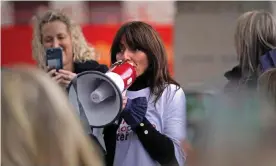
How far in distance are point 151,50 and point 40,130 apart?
136 cm

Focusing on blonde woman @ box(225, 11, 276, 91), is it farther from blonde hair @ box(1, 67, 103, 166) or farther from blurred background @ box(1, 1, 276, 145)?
blurred background @ box(1, 1, 276, 145)

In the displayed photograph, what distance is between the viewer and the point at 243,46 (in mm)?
3037

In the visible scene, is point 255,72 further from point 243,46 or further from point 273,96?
point 273,96

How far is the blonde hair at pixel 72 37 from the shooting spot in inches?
128

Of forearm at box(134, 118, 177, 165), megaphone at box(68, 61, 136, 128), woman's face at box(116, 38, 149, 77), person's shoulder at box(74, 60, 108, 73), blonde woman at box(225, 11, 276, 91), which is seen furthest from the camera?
person's shoulder at box(74, 60, 108, 73)

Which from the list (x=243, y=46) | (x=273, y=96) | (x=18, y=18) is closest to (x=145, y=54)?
(x=243, y=46)

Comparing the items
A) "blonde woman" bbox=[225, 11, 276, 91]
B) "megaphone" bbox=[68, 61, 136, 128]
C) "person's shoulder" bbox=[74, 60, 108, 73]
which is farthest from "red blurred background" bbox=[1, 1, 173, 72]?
"megaphone" bbox=[68, 61, 136, 128]

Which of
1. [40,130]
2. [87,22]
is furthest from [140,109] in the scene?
[87,22]

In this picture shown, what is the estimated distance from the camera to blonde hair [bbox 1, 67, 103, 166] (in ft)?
4.62

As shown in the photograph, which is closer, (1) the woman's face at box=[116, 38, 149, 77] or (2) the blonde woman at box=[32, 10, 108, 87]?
(1) the woman's face at box=[116, 38, 149, 77]

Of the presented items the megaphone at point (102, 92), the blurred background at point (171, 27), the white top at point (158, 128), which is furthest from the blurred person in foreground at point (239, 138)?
the blurred background at point (171, 27)

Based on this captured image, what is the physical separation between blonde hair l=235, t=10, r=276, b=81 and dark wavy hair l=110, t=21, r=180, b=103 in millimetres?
468

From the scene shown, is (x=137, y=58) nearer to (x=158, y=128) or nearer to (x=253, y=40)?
(x=158, y=128)

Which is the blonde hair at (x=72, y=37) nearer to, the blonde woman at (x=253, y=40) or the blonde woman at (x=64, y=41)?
the blonde woman at (x=64, y=41)
